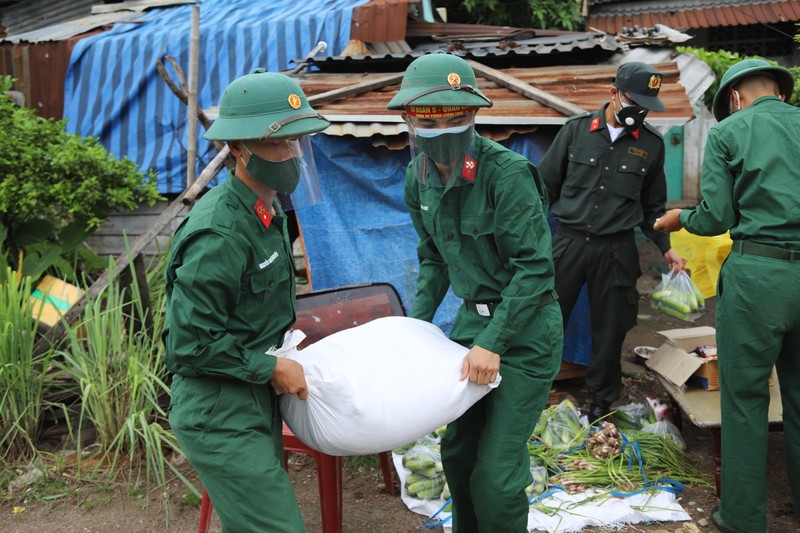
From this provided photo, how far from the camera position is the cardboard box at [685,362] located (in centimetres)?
414

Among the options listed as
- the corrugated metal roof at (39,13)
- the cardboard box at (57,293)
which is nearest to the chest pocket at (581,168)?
the cardboard box at (57,293)

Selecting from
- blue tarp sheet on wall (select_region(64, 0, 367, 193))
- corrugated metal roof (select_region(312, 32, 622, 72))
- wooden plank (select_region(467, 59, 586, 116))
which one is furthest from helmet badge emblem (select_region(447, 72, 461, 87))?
blue tarp sheet on wall (select_region(64, 0, 367, 193))

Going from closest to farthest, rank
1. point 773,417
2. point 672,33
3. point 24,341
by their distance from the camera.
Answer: point 773,417
point 24,341
point 672,33

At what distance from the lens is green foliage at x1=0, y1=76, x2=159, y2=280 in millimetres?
5812

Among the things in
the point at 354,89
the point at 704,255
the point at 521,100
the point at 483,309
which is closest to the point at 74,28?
the point at 354,89

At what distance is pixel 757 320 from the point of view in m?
3.19

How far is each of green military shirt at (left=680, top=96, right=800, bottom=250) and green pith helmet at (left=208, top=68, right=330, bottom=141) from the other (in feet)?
6.04

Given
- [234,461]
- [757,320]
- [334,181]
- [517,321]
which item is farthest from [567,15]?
[234,461]

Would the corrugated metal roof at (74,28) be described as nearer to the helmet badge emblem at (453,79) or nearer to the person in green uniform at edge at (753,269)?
the helmet badge emblem at (453,79)

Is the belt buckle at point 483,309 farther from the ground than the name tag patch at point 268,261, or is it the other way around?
the name tag patch at point 268,261

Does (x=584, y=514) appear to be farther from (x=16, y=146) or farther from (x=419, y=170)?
(x=16, y=146)

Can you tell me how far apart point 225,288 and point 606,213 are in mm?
2827

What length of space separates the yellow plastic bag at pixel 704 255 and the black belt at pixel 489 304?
7.97 feet

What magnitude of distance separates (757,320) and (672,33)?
4240mm
